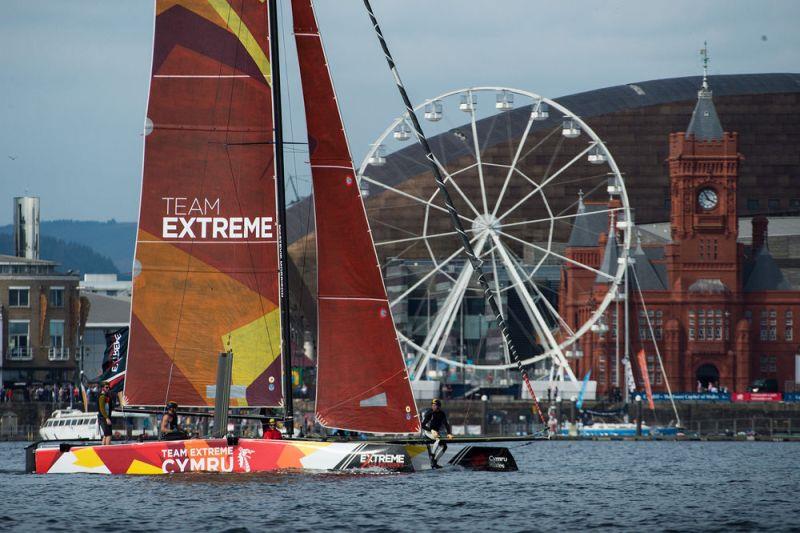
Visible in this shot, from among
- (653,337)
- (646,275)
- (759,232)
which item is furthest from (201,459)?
(759,232)

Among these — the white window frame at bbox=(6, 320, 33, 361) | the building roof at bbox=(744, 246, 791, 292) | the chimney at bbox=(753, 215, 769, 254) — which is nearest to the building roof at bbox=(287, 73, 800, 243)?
the chimney at bbox=(753, 215, 769, 254)

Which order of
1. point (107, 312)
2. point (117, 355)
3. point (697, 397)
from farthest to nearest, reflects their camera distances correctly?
point (107, 312) < point (697, 397) < point (117, 355)

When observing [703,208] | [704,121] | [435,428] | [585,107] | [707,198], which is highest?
[585,107]

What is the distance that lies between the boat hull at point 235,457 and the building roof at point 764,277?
9263 centimetres

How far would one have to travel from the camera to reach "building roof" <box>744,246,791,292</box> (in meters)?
134

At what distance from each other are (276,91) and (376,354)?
7053 mm

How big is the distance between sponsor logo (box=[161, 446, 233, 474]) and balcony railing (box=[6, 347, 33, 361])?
79700 millimetres

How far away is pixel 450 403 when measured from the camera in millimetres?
117312

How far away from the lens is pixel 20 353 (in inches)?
4776

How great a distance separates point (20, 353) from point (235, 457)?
81077 mm

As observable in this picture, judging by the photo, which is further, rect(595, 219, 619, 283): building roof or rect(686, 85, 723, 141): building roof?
rect(595, 219, 619, 283): building roof

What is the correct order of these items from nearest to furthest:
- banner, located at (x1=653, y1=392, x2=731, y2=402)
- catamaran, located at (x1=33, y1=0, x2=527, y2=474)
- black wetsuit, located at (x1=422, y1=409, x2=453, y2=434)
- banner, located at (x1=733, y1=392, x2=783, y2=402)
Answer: catamaran, located at (x1=33, y1=0, x2=527, y2=474)
black wetsuit, located at (x1=422, y1=409, x2=453, y2=434)
banner, located at (x1=733, y1=392, x2=783, y2=402)
banner, located at (x1=653, y1=392, x2=731, y2=402)

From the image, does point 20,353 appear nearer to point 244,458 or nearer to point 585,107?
point 585,107

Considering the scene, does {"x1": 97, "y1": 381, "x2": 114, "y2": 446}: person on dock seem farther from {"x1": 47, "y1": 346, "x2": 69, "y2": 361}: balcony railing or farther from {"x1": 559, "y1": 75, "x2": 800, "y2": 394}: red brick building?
{"x1": 559, "y1": 75, "x2": 800, "y2": 394}: red brick building
